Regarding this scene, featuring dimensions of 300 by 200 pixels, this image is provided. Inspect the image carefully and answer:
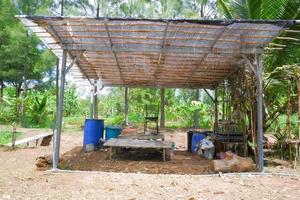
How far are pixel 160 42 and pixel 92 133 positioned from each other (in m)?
4.12

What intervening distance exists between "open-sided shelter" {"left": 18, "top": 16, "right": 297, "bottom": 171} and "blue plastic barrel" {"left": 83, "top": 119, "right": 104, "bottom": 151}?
1.71 metres

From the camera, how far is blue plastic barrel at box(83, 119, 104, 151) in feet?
33.9

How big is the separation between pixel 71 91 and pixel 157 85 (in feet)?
42.2

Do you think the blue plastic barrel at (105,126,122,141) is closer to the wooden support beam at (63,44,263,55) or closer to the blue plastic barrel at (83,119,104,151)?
the blue plastic barrel at (83,119,104,151)

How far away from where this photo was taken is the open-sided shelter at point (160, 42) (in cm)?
655

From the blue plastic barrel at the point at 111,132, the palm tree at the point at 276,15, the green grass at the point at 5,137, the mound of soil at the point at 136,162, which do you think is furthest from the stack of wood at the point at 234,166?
the green grass at the point at 5,137

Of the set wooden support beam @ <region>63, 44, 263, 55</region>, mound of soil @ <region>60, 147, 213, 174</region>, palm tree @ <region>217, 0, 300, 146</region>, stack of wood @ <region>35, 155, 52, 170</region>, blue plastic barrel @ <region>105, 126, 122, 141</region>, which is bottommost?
mound of soil @ <region>60, 147, 213, 174</region>

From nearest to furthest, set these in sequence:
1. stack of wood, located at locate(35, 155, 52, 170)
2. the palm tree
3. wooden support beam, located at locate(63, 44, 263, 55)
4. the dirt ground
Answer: the dirt ground
stack of wood, located at locate(35, 155, 52, 170)
wooden support beam, located at locate(63, 44, 263, 55)
the palm tree

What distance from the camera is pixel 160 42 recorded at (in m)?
7.56

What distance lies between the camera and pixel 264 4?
9.21 metres

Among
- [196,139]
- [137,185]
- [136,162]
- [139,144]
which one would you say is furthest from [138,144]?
[196,139]

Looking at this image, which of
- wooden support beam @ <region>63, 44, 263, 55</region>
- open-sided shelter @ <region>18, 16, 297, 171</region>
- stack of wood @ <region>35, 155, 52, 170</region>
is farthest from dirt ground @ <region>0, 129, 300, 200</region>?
wooden support beam @ <region>63, 44, 263, 55</region>

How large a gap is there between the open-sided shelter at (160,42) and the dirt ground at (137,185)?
31.3 inches

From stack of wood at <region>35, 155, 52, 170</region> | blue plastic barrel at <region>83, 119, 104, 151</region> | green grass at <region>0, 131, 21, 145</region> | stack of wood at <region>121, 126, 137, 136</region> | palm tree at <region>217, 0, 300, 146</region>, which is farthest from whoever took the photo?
green grass at <region>0, 131, 21, 145</region>
